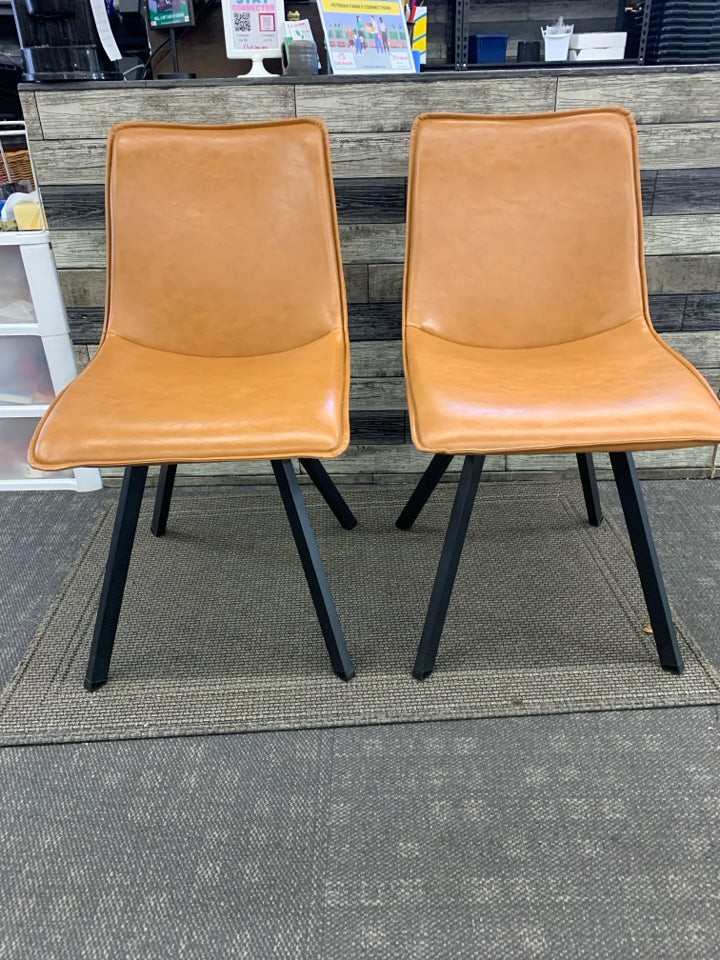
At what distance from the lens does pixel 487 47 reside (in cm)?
231

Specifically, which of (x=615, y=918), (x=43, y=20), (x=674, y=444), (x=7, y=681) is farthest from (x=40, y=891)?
(x=43, y=20)

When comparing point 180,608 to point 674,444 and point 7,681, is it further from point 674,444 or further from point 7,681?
point 674,444

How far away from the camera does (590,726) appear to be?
104cm

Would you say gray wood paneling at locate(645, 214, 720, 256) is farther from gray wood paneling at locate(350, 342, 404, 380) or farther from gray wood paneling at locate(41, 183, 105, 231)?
gray wood paneling at locate(41, 183, 105, 231)

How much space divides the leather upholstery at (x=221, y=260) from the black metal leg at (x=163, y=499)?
12.5 inches

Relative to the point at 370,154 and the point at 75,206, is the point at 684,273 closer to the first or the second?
the point at 370,154

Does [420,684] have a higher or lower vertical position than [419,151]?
lower

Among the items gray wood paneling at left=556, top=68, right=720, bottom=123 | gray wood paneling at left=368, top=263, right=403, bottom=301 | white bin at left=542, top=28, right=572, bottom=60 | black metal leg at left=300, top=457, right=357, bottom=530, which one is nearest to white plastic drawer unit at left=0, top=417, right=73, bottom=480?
black metal leg at left=300, top=457, right=357, bottom=530

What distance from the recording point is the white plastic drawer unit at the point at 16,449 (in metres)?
1.70

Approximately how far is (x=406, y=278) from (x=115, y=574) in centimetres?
74

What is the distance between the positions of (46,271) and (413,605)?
114 cm

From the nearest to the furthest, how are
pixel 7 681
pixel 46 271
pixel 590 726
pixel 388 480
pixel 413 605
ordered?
1. pixel 590 726
2. pixel 7 681
3. pixel 413 605
4. pixel 46 271
5. pixel 388 480

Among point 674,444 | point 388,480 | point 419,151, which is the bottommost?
point 388,480

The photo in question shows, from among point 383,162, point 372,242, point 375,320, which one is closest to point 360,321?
point 375,320
